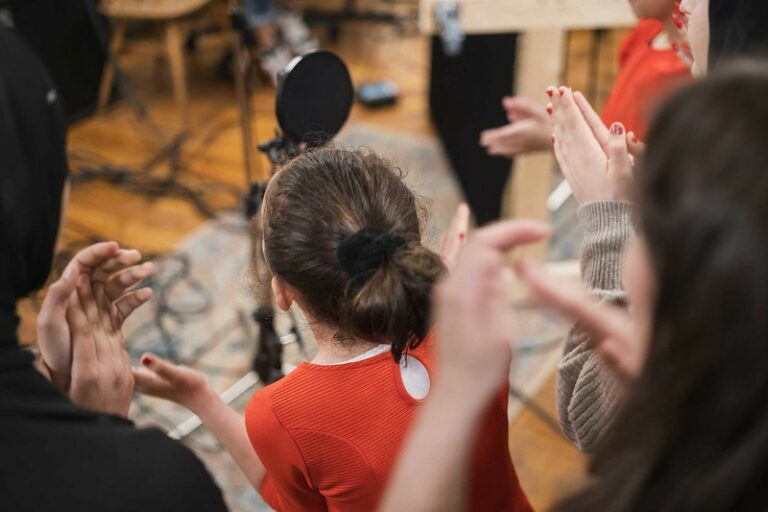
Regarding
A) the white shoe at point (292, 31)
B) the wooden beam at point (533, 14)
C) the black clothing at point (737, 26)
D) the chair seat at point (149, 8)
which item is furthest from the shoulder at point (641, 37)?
the white shoe at point (292, 31)

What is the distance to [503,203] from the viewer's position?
230 centimetres

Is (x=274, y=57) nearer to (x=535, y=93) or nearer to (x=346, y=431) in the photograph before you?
(x=535, y=93)

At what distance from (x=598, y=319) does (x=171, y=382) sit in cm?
68

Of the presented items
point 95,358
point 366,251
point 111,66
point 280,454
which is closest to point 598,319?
point 366,251

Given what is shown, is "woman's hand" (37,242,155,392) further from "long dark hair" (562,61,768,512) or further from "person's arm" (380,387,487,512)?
"long dark hair" (562,61,768,512)

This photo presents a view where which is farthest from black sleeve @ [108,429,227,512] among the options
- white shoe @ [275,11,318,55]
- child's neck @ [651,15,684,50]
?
white shoe @ [275,11,318,55]

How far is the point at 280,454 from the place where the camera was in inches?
35.9

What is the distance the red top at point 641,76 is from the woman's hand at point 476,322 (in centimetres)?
78

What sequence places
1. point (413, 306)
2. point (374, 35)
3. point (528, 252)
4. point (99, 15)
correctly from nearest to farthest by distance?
point (413, 306)
point (528, 252)
point (99, 15)
point (374, 35)

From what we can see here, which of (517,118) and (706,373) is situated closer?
(706,373)

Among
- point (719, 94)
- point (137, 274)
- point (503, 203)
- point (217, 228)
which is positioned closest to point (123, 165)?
point (217, 228)

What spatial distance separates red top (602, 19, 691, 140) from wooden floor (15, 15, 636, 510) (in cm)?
79

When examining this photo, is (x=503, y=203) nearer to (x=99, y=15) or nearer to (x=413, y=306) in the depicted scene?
(x=413, y=306)

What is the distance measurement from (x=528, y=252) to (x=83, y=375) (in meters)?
1.44
